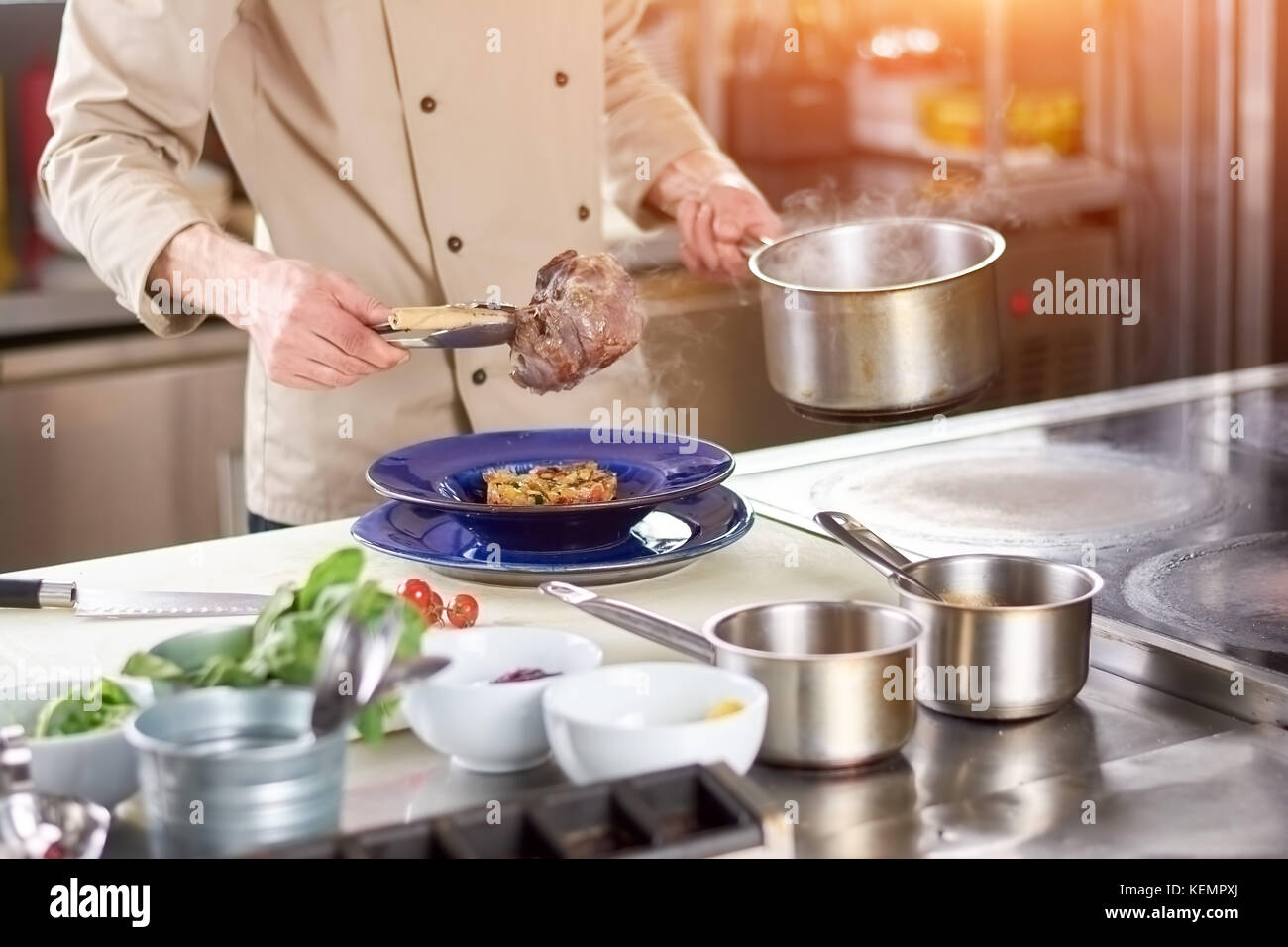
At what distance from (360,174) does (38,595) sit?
74 centimetres

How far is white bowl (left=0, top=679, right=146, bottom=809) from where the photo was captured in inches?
41.9

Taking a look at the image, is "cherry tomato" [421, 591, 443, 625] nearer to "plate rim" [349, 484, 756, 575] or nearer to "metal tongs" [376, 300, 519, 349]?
"plate rim" [349, 484, 756, 575]

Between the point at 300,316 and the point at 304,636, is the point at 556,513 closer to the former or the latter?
the point at 300,316

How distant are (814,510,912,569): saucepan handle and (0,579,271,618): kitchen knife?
1.66 feet

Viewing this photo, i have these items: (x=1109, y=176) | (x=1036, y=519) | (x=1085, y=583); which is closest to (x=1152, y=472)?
(x=1036, y=519)

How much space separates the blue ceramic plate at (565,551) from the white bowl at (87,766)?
48cm

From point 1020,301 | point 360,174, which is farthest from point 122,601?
point 1020,301

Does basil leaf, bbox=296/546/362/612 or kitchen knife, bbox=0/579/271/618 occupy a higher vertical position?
basil leaf, bbox=296/546/362/612

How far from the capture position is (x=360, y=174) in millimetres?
2008

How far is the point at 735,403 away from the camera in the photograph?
3.26 meters

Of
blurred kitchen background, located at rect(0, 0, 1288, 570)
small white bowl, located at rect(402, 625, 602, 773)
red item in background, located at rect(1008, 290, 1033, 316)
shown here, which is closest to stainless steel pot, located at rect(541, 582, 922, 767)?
small white bowl, located at rect(402, 625, 602, 773)

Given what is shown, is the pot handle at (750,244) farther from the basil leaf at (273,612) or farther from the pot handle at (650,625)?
the basil leaf at (273,612)
